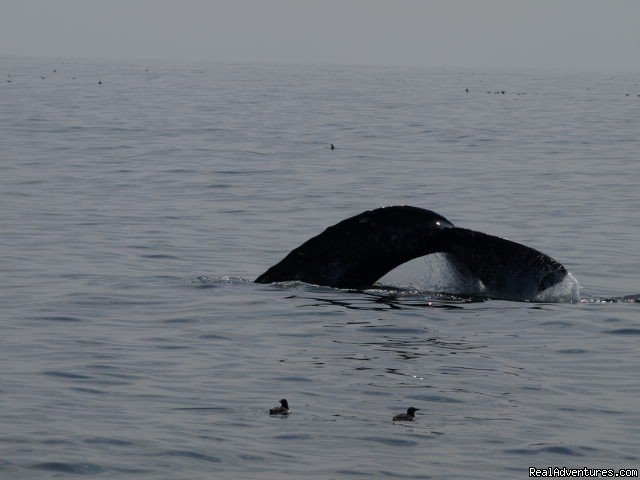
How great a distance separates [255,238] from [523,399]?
11.1 meters

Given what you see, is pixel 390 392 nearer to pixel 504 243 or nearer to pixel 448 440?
pixel 448 440

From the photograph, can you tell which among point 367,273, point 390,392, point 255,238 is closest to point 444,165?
point 255,238

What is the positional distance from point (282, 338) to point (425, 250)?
64.7 inches

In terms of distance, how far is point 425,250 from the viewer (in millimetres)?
13906

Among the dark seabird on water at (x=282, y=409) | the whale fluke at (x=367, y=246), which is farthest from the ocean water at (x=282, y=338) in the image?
the whale fluke at (x=367, y=246)

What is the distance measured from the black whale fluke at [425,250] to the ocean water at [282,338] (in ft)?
1.80

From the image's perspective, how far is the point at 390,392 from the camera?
38.7 ft

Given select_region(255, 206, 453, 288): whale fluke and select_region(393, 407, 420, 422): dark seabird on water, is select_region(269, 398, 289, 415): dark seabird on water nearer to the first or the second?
select_region(393, 407, 420, 422): dark seabird on water

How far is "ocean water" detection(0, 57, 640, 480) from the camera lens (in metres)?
10.2

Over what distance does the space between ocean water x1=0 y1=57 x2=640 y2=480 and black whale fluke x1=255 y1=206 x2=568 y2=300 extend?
1.80 ft

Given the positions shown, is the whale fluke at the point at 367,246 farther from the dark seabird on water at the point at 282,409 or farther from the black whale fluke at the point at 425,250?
the dark seabird on water at the point at 282,409

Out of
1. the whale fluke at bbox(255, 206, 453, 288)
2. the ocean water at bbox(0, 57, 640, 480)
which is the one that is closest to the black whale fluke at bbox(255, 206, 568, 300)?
the whale fluke at bbox(255, 206, 453, 288)

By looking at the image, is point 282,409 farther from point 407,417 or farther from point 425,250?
point 425,250

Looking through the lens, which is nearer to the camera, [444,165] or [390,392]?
[390,392]
